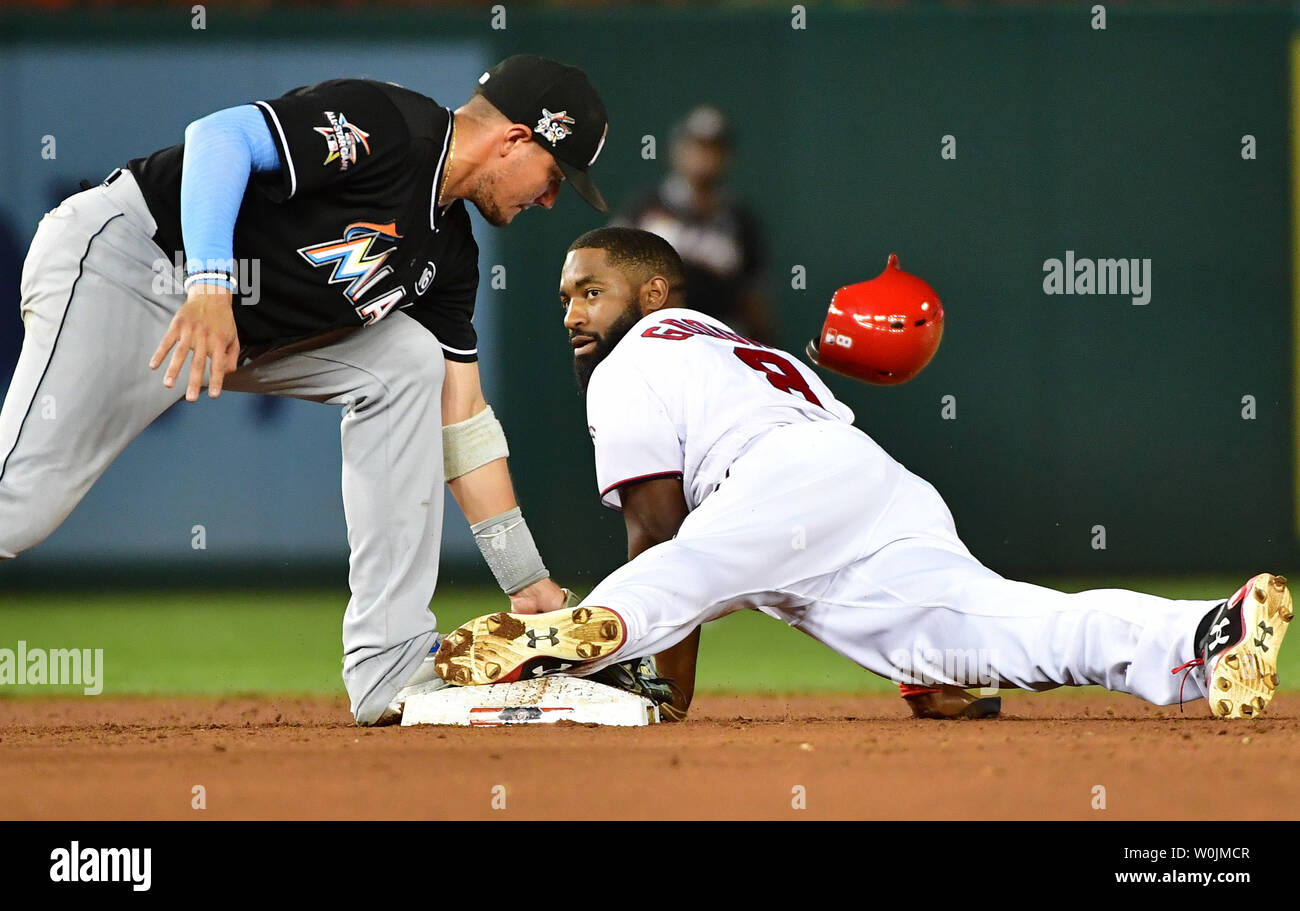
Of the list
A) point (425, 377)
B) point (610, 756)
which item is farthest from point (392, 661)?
point (610, 756)

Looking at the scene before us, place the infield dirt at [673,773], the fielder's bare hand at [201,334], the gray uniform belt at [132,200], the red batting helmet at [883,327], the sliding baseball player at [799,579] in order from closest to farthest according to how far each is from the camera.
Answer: the infield dirt at [673,773], the fielder's bare hand at [201,334], the sliding baseball player at [799,579], the gray uniform belt at [132,200], the red batting helmet at [883,327]

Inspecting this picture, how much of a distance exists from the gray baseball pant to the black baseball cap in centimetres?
49

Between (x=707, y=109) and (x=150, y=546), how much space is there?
3407 mm

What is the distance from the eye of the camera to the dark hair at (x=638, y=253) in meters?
3.85

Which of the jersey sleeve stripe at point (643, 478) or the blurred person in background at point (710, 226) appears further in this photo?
the blurred person in background at point (710, 226)

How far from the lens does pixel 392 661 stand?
306cm

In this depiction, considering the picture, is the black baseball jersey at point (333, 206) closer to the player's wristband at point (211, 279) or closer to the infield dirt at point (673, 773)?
the player's wristband at point (211, 279)

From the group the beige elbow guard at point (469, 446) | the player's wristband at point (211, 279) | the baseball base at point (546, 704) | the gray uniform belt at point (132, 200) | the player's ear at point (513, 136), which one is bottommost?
the baseball base at point (546, 704)

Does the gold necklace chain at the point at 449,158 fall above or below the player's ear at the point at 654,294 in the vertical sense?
above

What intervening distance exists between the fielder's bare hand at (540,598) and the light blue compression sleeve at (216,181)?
3.36ft

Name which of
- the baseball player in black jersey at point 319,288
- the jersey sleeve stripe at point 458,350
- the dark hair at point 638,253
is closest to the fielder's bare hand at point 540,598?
the baseball player in black jersey at point 319,288

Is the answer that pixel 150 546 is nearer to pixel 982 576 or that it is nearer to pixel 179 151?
pixel 179 151

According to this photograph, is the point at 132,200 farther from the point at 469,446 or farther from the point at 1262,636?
the point at 1262,636

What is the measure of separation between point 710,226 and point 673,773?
500 centimetres
